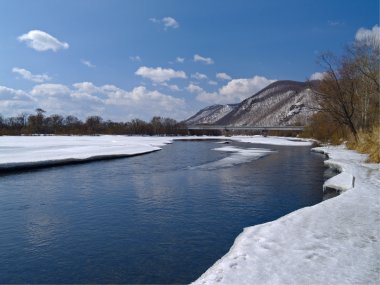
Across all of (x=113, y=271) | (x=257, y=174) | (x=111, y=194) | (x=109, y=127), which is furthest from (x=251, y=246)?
(x=109, y=127)

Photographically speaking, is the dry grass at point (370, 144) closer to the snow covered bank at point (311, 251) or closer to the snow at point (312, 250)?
the snow at point (312, 250)

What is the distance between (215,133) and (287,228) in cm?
17555

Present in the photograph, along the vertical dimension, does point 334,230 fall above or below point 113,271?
above

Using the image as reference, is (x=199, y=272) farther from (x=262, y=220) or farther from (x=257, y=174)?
(x=257, y=174)

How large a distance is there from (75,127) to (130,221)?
449ft

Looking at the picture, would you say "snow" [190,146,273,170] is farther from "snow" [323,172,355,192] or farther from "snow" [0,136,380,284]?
"snow" [0,136,380,284]

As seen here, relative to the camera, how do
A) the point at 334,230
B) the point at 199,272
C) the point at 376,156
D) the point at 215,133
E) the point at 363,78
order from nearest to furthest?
the point at 199,272 < the point at 334,230 < the point at 376,156 < the point at 363,78 < the point at 215,133

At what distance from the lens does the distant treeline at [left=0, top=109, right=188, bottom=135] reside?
417ft

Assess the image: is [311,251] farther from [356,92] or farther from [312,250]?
[356,92]

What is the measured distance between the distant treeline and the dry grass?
103m

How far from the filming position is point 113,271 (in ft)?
25.4

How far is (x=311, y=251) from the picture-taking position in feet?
24.2

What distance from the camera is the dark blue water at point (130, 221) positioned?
7910 millimetres

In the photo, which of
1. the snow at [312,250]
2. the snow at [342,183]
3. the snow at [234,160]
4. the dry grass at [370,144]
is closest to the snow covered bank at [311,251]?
the snow at [312,250]
